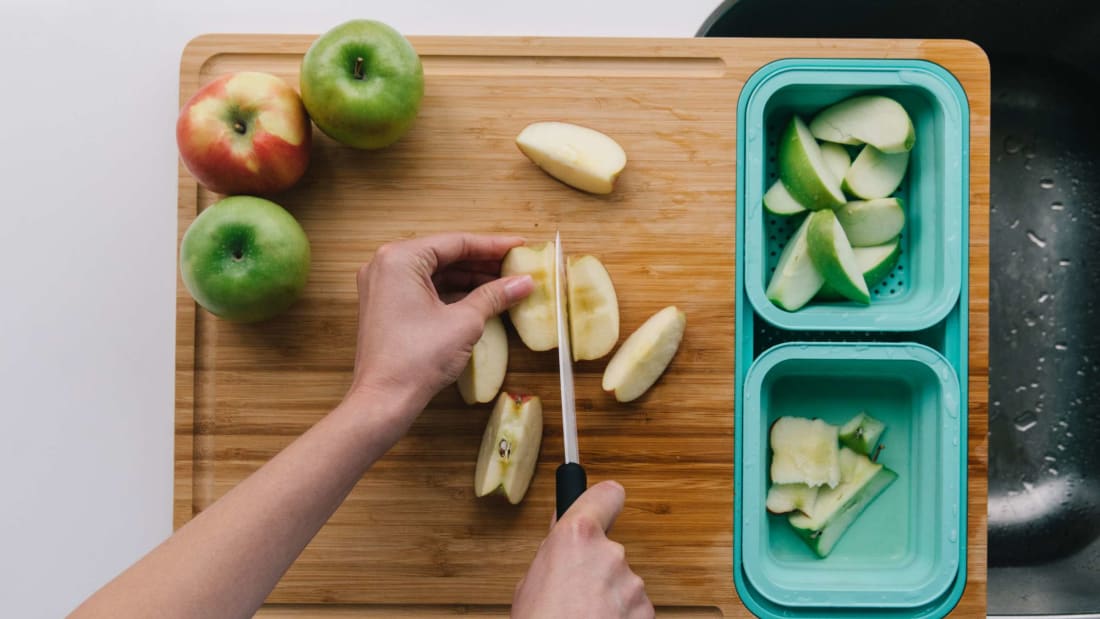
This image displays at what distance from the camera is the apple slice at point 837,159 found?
1.24 metres

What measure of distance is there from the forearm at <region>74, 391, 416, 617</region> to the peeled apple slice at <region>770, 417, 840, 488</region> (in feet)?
1.93

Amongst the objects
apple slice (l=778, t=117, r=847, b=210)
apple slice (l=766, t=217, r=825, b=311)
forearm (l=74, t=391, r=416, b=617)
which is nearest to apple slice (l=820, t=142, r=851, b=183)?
apple slice (l=778, t=117, r=847, b=210)

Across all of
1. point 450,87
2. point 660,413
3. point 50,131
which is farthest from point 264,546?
point 50,131

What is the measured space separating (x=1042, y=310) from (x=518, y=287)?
38.2 inches

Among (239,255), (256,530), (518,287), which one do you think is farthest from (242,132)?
(256,530)

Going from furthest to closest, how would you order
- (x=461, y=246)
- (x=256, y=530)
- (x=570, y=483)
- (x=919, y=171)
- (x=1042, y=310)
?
(x=1042, y=310), (x=919, y=171), (x=461, y=246), (x=570, y=483), (x=256, y=530)

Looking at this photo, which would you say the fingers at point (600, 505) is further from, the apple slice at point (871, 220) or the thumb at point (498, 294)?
the apple slice at point (871, 220)

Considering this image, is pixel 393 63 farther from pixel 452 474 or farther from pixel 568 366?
pixel 452 474

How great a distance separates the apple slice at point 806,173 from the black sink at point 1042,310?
262 millimetres

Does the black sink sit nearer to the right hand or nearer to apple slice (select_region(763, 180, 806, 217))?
apple slice (select_region(763, 180, 806, 217))

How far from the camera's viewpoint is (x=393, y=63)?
1.08m

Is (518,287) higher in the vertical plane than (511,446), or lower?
higher

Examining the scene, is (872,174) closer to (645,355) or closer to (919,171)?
(919,171)

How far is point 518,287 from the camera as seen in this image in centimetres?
115
